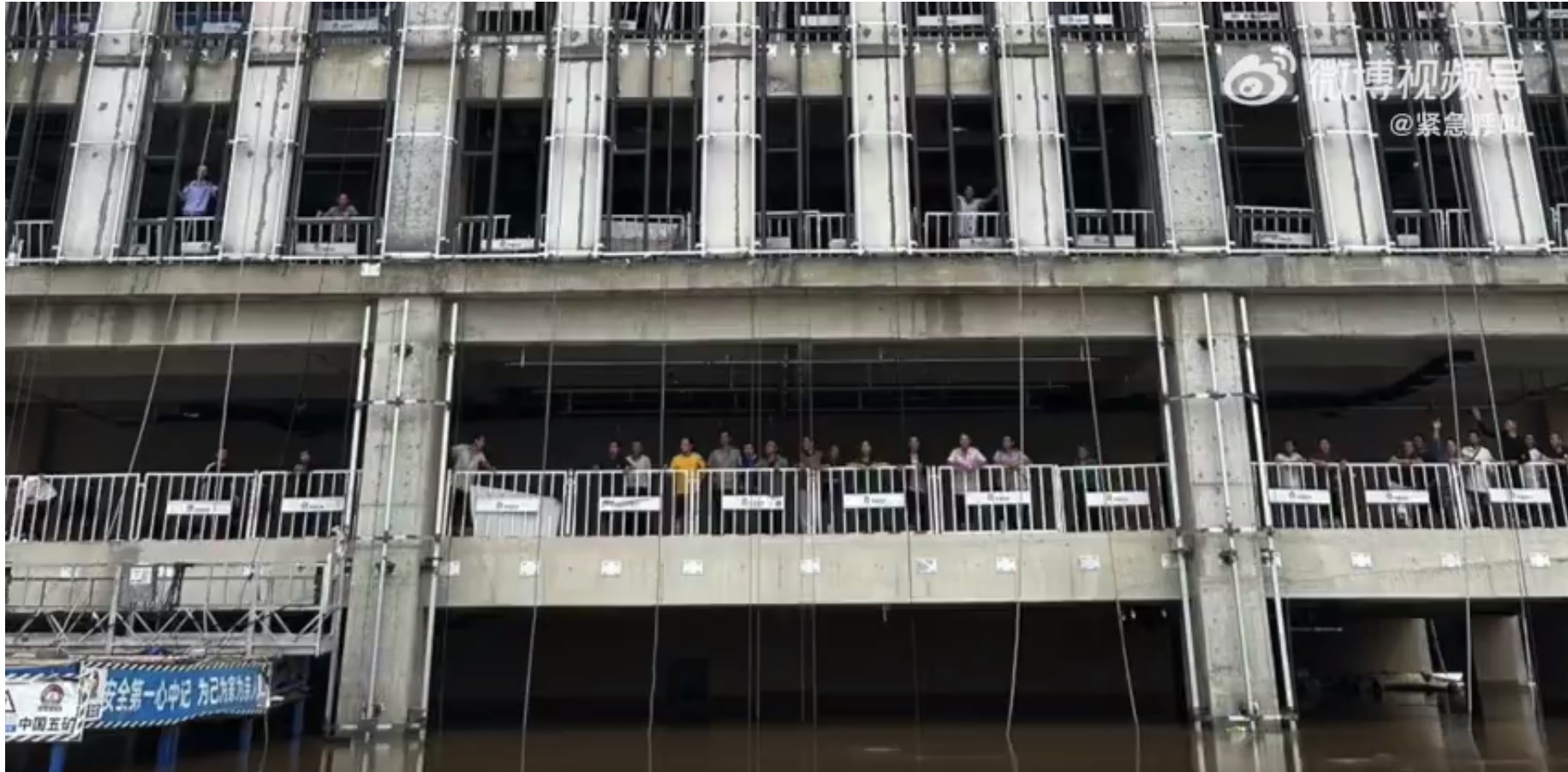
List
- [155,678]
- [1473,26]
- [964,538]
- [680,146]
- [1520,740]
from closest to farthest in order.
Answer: [155,678] < [1520,740] < [964,538] < [1473,26] < [680,146]

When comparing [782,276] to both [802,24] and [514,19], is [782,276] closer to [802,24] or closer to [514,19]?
[802,24]

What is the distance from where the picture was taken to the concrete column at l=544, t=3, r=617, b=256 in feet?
51.6

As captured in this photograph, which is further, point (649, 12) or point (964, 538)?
point (649, 12)

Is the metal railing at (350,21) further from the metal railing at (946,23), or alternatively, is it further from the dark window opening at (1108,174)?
the dark window opening at (1108,174)

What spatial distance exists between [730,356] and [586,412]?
4.39m

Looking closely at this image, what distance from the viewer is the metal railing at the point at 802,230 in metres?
16.0

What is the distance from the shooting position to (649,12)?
55.4 feet

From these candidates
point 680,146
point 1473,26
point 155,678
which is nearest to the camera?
point 155,678

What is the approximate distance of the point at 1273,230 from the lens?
17047 mm

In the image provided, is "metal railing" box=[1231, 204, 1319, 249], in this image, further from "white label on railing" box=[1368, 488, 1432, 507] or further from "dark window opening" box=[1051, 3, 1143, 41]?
"white label on railing" box=[1368, 488, 1432, 507]

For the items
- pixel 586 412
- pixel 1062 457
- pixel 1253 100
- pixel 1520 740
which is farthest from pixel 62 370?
pixel 1520 740

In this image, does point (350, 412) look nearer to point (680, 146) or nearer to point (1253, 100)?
point (680, 146)

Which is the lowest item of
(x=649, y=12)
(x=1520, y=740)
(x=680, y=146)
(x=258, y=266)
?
(x=1520, y=740)

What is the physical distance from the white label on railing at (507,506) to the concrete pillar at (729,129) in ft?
13.7
